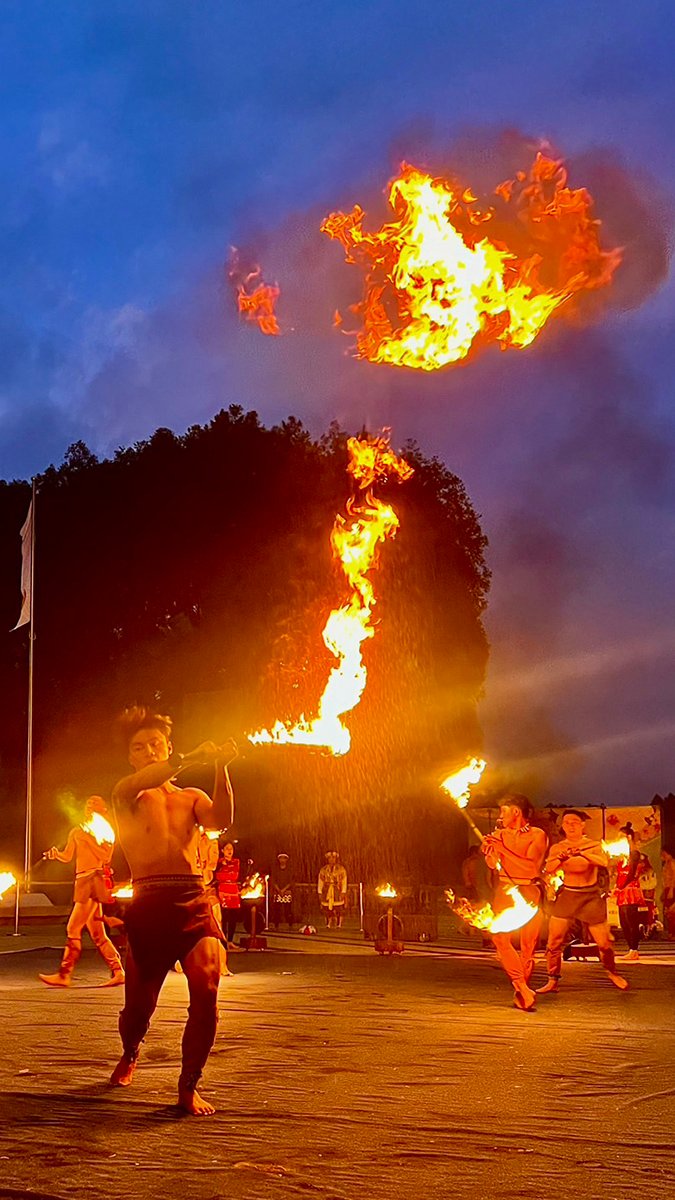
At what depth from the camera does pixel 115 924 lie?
17.4 meters

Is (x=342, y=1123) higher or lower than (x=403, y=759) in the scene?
lower

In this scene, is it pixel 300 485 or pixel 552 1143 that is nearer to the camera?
pixel 552 1143

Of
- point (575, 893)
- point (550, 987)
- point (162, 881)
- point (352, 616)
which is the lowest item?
point (550, 987)

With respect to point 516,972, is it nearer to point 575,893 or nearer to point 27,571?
point 575,893

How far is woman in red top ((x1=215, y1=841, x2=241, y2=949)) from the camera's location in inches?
726

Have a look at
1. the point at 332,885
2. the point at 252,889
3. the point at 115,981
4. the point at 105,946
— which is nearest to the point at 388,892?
the point at 252,889

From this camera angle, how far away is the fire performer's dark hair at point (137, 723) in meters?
7.09

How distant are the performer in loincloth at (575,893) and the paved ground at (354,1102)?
729 mm

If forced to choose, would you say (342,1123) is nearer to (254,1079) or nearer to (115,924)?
(254,1079)

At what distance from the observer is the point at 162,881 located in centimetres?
675

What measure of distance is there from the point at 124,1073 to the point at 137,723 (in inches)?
72.4

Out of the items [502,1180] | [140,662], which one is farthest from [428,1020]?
[140,662]

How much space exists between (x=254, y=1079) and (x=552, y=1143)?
2266 millimetres

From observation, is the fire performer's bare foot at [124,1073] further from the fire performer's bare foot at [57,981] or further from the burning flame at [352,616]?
the fire performer's bare foot at [57,981]
